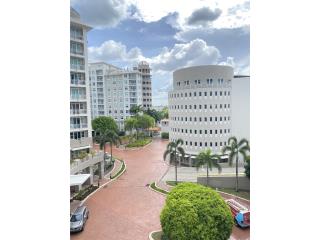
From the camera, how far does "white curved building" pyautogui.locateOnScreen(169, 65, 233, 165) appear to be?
54.9ft

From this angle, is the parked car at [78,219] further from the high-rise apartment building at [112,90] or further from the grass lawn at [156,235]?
the high-rise apartment building at [112,90]

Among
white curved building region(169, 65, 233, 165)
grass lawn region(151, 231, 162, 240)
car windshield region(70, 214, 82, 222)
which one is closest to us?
grass lawn region(151, 231, 162, 240)

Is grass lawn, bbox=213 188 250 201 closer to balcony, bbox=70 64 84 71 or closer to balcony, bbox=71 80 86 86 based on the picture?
balcony, bbox=71 80 86 86

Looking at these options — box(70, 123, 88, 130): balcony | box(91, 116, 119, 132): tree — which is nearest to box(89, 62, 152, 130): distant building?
box(91, 116, 119, 132): tree

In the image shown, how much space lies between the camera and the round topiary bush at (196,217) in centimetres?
660

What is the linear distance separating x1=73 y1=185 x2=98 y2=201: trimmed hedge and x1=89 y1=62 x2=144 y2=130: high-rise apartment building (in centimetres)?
2254

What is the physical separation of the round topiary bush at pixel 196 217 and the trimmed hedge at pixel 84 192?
535 cm

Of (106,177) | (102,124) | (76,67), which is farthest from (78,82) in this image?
(102,124)

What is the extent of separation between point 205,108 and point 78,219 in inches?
429
